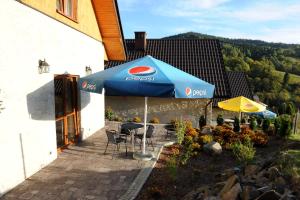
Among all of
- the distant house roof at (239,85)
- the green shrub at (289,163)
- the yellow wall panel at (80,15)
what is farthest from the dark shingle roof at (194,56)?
the green shrub at (289,163)

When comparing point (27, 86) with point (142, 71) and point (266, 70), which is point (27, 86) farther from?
point (266, 70)

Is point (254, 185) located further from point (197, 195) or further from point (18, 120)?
point (18, 120)

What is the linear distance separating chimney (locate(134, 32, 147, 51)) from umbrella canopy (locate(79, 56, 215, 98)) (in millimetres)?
15810

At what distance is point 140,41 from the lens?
24.1m

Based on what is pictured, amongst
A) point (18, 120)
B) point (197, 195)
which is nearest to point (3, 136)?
point (18, 120)

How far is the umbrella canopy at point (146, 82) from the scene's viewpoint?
7.48m

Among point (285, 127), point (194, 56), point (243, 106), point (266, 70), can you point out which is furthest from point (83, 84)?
point (266, 70)

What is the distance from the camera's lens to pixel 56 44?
8859mm

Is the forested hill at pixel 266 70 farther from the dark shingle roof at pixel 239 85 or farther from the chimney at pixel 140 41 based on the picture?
the chimney at pixel 140 41

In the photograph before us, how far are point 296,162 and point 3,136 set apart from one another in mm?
6571

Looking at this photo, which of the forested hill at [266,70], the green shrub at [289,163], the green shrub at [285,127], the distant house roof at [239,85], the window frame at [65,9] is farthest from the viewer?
the forested hill at [266,70]

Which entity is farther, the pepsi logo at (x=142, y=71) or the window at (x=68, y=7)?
the window at (x=68, y=7)

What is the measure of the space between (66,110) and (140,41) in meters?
15.2

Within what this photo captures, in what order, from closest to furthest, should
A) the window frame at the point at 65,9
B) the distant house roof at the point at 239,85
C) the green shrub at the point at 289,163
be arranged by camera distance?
the green shrub at the point at 289,163 < the window frame at the point at 65,9 < the distant house roof at the point at 239,85
